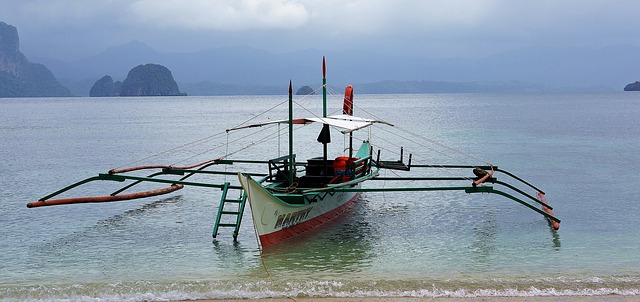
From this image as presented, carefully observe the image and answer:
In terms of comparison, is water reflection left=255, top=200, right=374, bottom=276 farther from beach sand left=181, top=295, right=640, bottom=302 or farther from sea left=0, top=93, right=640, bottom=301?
beach sand left=181, top=295, right=640, bottom=302

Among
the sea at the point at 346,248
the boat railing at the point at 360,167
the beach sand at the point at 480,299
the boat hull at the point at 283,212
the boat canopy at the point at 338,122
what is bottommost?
the sea at the point at 346,248

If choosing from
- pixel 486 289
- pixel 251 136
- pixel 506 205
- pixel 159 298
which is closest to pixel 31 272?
pixel 159 298

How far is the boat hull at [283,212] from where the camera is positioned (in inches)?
542

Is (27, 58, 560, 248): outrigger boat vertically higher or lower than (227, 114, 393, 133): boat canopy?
lower

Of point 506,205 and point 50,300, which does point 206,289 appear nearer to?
point 50,300

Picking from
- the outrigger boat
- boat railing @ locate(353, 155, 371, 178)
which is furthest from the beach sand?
boat railing @ locate(353, 155, 371, 178)

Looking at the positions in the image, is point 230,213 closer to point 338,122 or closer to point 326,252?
point 326,252

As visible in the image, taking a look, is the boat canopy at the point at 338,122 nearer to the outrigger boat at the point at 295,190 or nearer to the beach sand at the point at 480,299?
the outrigger boat at the point at 295,190

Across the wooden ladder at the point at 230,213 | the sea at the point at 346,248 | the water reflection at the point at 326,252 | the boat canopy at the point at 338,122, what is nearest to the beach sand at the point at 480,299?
the sea at the point at 346,248

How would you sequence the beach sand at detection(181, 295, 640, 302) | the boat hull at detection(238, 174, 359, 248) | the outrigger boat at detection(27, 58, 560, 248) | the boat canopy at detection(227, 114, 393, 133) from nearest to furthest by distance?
the beach sand at detection(181, 295, 640, 302) → the boat hull at detection(238, 174, 359, 248) → the outrigger boat at detection(27, 58, 560, 248) → the boat canopy at detection(227, 114, 393, 133)

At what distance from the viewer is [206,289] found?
11859 mm

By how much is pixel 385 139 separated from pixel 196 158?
66.0ft

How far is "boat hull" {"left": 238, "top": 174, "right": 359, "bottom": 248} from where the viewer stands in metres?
13.8

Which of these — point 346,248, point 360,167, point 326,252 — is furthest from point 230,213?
point 360,167
